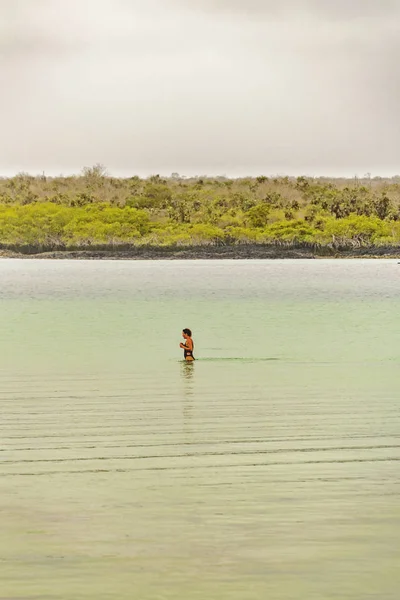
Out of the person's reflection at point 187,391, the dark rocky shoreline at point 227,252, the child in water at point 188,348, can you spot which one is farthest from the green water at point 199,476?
the dark rocky shoreline at point 227,252

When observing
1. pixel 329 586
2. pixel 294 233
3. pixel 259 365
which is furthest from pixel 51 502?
pixel 294 233

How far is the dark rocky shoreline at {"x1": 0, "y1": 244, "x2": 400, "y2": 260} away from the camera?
131250 millimetres

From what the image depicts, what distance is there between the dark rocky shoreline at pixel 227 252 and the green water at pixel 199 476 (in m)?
108

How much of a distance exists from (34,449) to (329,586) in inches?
189

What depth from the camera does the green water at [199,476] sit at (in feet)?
25.5

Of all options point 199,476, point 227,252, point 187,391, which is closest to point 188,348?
point 187,391

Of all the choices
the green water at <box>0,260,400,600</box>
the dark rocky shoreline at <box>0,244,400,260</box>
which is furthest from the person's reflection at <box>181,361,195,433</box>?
the dark rocky shoreline at <box>0,244,400,260</box>

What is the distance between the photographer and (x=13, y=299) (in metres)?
52.1

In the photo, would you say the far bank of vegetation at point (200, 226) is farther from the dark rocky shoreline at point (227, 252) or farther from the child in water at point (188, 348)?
the child in water at point (188, 348)

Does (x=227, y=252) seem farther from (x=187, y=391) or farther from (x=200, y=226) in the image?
(x=187, y=391)

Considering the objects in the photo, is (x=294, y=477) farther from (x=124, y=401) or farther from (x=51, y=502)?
(x=124, y=401)

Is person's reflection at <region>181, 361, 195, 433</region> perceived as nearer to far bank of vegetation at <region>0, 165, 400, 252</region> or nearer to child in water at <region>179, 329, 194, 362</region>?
child in water at <region>179, 329, 194, 362</region>

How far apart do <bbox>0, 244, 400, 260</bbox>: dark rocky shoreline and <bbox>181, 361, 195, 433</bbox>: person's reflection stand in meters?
109

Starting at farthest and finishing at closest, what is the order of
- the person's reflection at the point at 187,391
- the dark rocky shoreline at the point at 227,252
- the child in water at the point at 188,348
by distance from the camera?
the dark rocky shoreline at the point at 227,252, the child in water at the point at 188,348, the person's reflection at the point at 187,391
